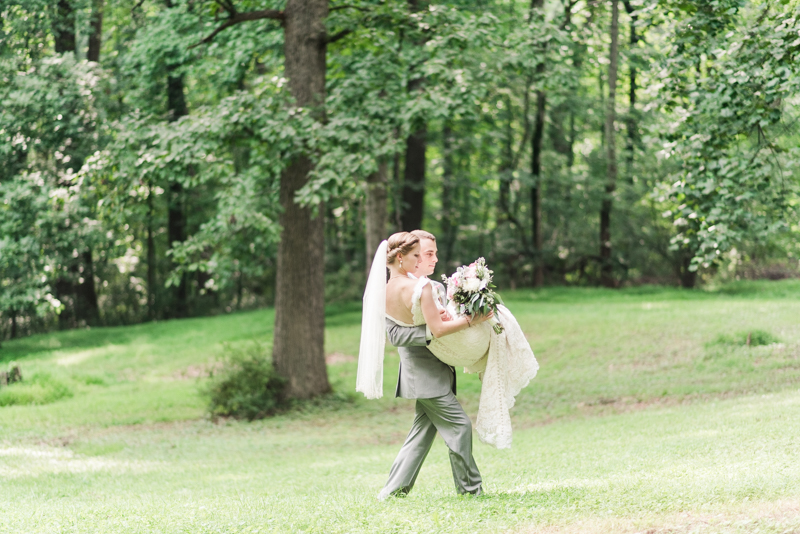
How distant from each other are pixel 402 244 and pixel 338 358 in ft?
38.4

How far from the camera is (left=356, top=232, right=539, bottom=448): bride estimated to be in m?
5.14

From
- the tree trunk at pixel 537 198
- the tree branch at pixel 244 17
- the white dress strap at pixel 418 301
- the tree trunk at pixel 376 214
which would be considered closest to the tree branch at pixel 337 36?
the tree branch at pixel 244 17

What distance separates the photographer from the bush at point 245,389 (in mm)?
12336

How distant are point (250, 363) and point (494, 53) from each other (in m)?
6.82

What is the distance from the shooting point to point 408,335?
5223mm

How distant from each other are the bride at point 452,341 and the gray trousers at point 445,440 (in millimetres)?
202

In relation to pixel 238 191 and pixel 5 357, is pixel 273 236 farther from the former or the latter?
pixel 5 357

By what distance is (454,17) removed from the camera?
1212 cm

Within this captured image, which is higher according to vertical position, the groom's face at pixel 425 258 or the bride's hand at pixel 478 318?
the groom's face at pixel 425 258

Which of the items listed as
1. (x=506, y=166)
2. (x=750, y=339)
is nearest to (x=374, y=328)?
(x=750, y=339)

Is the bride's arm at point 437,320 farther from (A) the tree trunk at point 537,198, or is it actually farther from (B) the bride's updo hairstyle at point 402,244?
(A) the tree trunk at point 537,198

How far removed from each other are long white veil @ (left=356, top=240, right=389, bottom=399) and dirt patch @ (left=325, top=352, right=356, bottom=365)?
10987 mm

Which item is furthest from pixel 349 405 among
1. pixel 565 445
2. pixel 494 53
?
pixel 494 53

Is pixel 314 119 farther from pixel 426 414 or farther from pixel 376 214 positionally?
pixel 426 414
